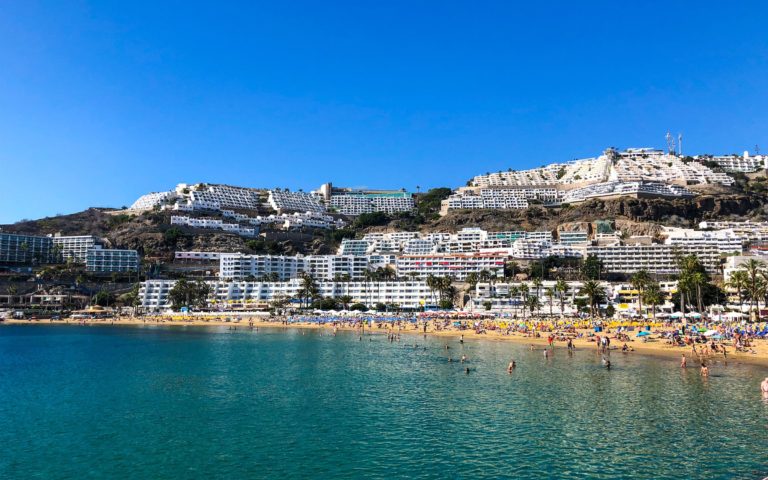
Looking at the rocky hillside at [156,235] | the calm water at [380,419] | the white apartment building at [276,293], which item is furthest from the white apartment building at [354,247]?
the calm water at [380,419]

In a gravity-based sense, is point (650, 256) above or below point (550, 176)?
below

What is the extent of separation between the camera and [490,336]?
63.1 meters

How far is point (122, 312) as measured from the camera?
105000mm

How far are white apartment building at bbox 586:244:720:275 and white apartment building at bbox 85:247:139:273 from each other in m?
104

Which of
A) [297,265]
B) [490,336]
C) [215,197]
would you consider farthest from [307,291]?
[215,197]

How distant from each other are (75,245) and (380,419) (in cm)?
14019

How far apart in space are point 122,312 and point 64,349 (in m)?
54.5

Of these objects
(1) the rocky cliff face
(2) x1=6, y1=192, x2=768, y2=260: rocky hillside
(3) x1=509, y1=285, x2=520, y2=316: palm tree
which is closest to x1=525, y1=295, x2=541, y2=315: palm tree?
(3) x1=509, y1=285, x2=520, y2=316: palm tree

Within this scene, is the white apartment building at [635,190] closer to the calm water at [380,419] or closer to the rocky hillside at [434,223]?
the rocky hillside at [434,223]

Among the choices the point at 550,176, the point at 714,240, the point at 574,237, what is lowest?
→ the point at 714,240

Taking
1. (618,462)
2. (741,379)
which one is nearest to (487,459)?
(618,462)

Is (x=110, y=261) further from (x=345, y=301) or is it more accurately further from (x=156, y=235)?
(x=345, y=301)

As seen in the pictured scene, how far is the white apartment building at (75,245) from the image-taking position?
138500mm

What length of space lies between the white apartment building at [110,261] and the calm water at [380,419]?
92929mm
